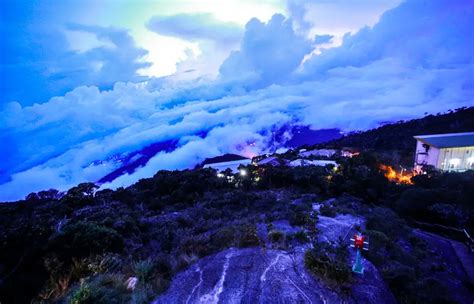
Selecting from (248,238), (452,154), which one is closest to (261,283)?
(248,238)

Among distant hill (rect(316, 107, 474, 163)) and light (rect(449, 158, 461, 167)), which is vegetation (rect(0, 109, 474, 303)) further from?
distant hill (rect(316, 107, 474, 163))

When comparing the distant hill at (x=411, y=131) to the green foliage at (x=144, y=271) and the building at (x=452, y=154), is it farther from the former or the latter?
the green foliage at (x=144, y=271)

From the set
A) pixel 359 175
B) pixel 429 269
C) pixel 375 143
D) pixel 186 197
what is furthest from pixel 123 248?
pixel 375 143

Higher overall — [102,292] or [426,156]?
[102,292]

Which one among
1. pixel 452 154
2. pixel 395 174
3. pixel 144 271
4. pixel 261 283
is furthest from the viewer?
pixel 452 154

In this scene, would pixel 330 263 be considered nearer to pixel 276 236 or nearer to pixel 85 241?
pixel 276 236

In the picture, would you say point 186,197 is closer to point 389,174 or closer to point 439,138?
point 389,174

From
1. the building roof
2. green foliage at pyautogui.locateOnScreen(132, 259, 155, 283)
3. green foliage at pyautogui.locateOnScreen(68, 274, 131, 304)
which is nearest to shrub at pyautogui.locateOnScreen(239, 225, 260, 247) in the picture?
green foliage at pyautogui.locateOnScreen(132, 259, 155, 283)

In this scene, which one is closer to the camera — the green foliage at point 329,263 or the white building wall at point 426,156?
the green foliage at point 329,263

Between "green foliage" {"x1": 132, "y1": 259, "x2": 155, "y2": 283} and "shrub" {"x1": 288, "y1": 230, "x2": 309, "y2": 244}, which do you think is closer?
"green foliage" {"x1": 132, "y1": 259, "x2": 155, "y2": 283}

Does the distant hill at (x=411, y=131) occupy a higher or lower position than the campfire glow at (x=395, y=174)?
higher

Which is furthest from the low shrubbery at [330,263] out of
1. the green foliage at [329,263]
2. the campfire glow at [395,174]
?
the campfire glow at [395,174]
